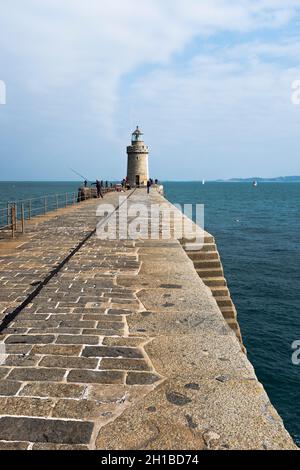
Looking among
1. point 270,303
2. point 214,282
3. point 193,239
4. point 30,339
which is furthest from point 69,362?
point 270,303

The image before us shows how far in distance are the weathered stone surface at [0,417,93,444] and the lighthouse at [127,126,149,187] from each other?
169 ft

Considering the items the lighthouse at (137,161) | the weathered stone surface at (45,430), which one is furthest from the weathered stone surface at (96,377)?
the lighthouse at (137,161)

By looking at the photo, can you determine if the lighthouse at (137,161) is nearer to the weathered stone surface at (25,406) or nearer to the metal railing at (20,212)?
the metal railing at (20,212)

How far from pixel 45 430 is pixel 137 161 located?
172 ft

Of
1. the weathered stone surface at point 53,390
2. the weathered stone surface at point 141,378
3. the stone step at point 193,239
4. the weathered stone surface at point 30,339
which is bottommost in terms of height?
the weathered stone surface at point 53,390

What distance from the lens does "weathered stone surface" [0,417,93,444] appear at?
8.50ft

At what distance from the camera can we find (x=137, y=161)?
53.9 m

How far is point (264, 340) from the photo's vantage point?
1307cm

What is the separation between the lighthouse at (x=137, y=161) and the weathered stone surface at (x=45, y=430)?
51661 millimetres

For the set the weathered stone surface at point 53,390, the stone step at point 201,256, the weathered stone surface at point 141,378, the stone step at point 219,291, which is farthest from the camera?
the stone step at point 201,256

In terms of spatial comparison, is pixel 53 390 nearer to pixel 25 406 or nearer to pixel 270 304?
pixel 25 406

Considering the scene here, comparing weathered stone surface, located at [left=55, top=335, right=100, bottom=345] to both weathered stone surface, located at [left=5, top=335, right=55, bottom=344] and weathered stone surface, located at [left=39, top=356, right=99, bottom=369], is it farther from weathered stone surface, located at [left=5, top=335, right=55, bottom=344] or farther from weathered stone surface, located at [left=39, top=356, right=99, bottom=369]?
weathered stone surface, located at [left=39, top=356, right=99, bottom=369]

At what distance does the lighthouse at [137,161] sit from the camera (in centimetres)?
5381

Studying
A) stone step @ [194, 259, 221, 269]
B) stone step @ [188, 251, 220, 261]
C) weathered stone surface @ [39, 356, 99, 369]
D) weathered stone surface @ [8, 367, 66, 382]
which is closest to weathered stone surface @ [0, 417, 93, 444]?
weathered stone surface @ [8, 367, 66, 382]
